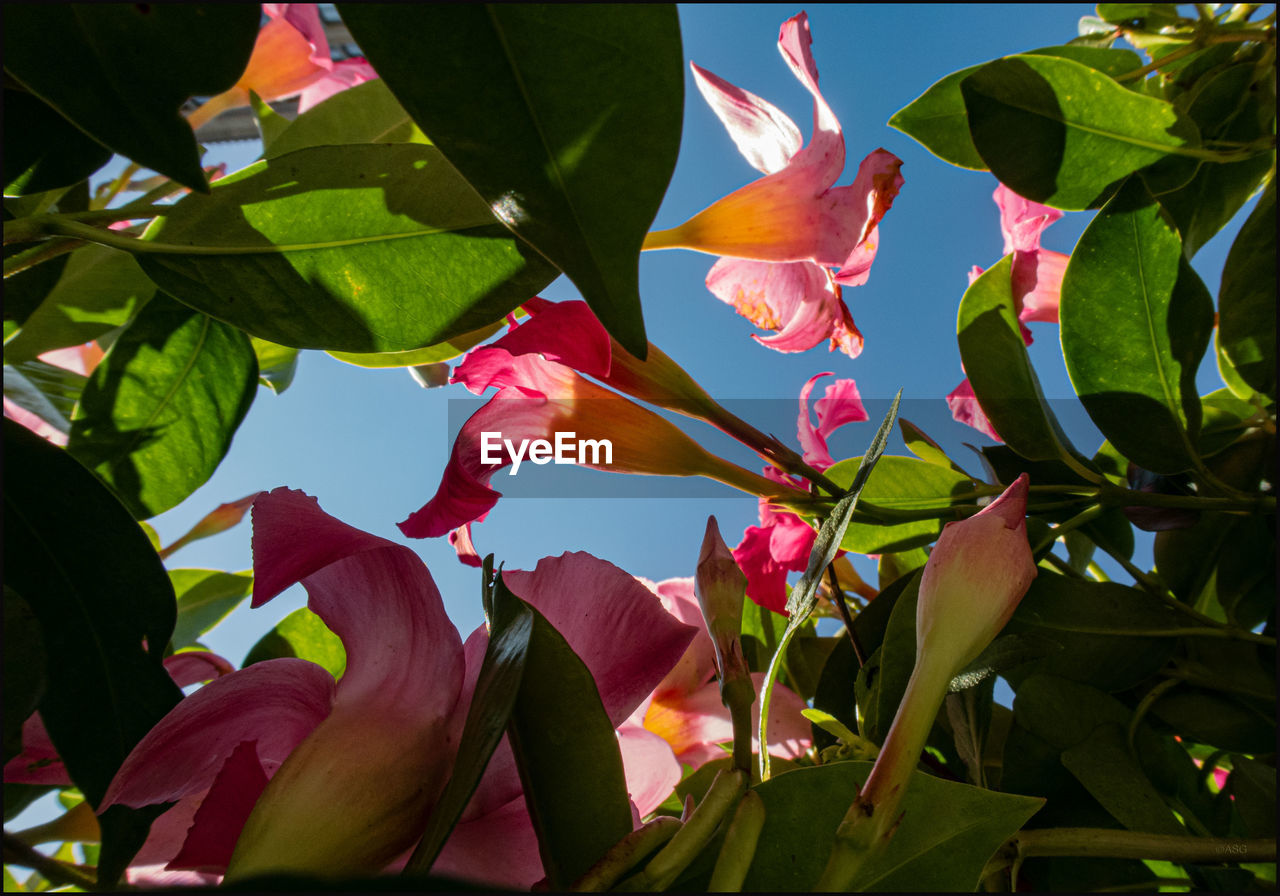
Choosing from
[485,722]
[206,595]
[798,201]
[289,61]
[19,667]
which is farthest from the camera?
[289,61]

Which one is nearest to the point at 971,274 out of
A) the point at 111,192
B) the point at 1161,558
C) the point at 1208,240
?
the point at 1208,240

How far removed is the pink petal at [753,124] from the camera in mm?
507

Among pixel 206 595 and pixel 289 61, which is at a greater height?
pixel 289 61

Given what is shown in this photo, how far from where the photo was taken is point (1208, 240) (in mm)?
601

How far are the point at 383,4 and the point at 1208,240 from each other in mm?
634

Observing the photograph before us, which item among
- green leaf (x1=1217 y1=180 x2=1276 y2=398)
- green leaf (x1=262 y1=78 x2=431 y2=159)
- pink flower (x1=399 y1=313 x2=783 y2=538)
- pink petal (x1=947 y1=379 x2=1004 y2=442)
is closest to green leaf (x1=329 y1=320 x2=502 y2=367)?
pink flower (x1=399 y1=313 x2=783 y2=538)

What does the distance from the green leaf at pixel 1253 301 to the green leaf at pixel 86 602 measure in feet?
2.34

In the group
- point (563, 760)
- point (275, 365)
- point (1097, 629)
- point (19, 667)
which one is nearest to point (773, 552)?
point (1097, 629)

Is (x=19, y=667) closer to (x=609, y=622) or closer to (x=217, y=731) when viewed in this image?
(x=217, y=731)

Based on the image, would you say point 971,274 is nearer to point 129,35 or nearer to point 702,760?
point 702,760

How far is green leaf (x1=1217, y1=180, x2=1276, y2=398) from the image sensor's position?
541 mm

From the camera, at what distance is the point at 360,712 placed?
0.93 feet

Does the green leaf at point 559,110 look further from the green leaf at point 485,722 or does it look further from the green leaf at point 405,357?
the green leaf at point 405,357

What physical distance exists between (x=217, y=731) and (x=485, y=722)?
0.12m
